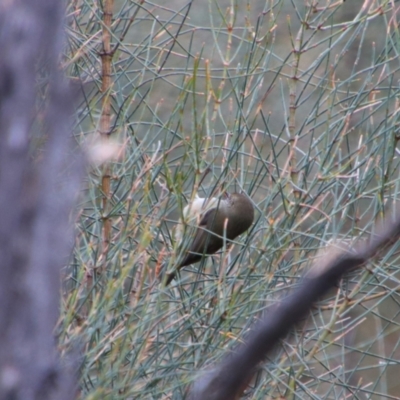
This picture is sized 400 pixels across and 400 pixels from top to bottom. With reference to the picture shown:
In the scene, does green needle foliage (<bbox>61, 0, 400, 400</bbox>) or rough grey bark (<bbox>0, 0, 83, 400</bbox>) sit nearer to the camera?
rough grey bark (<bbox>0, 0, 83, 400</bbox>)

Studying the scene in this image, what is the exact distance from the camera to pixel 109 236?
10.7 ft

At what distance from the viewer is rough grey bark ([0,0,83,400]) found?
1.26 meters

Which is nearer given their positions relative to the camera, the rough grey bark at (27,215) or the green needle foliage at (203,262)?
the rough grey bark at (27,215)

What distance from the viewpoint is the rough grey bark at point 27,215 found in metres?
1.26

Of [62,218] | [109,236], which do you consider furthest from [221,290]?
[62,218]

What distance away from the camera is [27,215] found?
1282 millimetres

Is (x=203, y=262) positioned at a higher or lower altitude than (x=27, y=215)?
lower

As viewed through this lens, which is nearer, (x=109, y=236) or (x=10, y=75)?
(x=10, y=75)

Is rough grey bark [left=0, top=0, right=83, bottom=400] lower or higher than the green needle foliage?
higher

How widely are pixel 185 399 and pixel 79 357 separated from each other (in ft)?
1.62

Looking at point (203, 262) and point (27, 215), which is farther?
point (203, 262)

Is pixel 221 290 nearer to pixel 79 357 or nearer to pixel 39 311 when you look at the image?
pixel 79 357

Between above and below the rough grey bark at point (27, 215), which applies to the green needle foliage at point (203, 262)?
below

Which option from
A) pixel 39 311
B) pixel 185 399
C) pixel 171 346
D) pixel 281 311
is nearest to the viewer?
pixel 281 311
